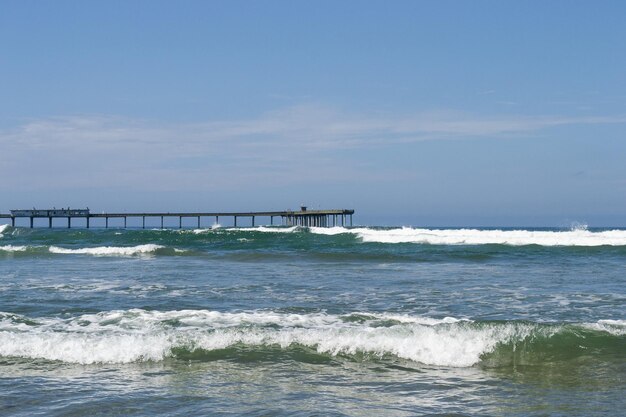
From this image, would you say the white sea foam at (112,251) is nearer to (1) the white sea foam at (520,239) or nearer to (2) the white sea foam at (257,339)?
(1) the white sea foam at (520,239)

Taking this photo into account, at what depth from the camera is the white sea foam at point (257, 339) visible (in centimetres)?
902

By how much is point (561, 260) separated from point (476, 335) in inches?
657

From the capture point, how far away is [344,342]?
9.38 m

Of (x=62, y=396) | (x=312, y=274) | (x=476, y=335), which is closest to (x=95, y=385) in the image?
(x=62, y=396)

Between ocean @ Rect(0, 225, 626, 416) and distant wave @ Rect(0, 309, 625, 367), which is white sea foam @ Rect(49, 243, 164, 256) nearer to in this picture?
ocean @ Rect(0, 225, 626, 416)

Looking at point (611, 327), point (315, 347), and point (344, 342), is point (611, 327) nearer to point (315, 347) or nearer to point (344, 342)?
point (344, 342)

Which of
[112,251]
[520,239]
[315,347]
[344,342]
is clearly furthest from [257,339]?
[520,239]

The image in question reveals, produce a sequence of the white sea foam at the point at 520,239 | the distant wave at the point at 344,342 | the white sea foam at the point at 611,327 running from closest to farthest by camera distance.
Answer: the distant wave at the point at 344,342, the white sea foam at the point at 611,327, the white sea foam at the point at 520,239

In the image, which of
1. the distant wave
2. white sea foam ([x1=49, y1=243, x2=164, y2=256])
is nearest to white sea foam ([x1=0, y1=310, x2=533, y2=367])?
the distant wave

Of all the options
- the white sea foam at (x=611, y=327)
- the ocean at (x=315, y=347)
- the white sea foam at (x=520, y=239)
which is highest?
the white sea foam at (x=520, y=239)

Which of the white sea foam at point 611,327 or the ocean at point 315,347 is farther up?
the white sea foam at point 611,327

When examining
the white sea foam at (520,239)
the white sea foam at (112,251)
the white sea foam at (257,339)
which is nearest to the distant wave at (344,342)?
the white sea foam at (257,339)

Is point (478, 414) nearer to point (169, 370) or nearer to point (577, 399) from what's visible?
point (577, 399)

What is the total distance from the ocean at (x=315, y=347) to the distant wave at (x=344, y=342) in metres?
0.03
